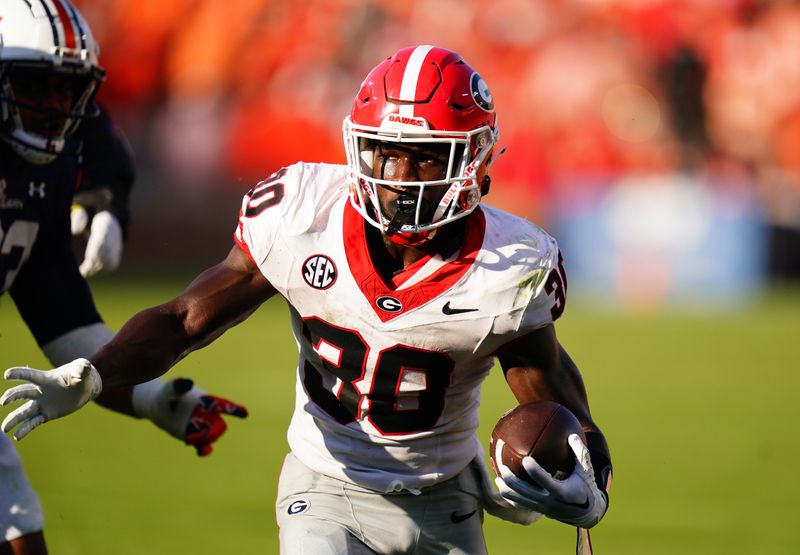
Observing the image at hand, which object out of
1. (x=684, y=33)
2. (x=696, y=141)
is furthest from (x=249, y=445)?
(x=684, y=33)

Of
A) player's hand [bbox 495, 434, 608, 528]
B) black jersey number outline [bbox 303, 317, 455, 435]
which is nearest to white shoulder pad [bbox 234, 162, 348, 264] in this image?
black jersey number outline [bbox 303, 317, 455, 435]

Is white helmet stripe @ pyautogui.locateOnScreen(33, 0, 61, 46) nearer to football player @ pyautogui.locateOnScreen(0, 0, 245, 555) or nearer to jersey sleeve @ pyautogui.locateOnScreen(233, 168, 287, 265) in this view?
football player @ pyautogui.locateOnScreen(0, 0, 245, 555)

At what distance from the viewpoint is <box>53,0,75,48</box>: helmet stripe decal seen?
3.99 metres

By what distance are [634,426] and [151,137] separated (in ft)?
26.4

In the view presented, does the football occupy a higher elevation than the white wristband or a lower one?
higher

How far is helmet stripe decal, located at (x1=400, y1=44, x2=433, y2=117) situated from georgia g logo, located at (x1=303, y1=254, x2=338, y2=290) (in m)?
0.44

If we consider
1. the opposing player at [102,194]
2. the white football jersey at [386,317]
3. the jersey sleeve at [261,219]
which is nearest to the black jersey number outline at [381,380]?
the white football jersey at [386,317]

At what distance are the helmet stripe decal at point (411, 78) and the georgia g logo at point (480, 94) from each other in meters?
0.15

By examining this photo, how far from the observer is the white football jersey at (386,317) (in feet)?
10.2

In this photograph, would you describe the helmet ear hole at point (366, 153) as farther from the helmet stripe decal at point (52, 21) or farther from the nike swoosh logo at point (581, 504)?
the helmet stripe decal at point (52, 21)

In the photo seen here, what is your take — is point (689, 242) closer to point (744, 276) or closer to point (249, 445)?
point (744, 276)

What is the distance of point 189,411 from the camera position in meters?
3.89

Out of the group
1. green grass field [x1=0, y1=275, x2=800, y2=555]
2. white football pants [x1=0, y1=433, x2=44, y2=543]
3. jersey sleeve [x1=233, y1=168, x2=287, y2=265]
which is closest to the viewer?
jersey sleeve [x1=233, y1=168, x2=287, y2=265]

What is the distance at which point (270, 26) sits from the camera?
1499 centimetres
